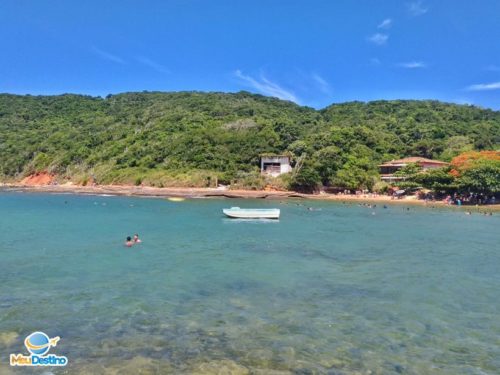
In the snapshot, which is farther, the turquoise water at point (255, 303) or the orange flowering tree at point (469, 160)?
the orange flowering tree at point (469, 160)

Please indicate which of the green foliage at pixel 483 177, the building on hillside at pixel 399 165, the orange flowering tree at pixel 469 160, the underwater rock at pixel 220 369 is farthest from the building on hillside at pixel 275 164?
the underwater rock at pixel 220 369

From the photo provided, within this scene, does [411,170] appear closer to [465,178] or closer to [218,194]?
[465,178]

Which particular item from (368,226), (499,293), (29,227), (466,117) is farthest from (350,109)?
(499,293)

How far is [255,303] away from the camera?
44.4 feet

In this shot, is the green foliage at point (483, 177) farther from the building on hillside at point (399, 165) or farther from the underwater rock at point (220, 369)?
the underwater rock at point (220, 369)

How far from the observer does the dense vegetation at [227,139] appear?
83562 millimetres

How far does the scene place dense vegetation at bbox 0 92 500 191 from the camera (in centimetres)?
8356

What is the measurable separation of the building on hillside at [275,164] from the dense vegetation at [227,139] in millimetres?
2228

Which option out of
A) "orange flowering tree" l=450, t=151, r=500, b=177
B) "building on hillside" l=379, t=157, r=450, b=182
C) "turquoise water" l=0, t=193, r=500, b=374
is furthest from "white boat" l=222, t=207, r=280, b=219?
"building on hillside" l=379, t=157, r=450, b=182

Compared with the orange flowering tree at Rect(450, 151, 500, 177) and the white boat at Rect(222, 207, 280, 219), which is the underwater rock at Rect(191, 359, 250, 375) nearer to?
the white boat at Rect(222, 207, 280, 219)

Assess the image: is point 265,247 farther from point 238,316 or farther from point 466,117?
point 466,117

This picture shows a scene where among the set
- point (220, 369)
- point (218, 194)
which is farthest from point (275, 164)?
point (220, 369)

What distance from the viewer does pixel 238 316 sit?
12242 millimetres

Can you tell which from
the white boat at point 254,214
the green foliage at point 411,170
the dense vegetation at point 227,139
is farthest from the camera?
the dense vegetation at point 227,139
